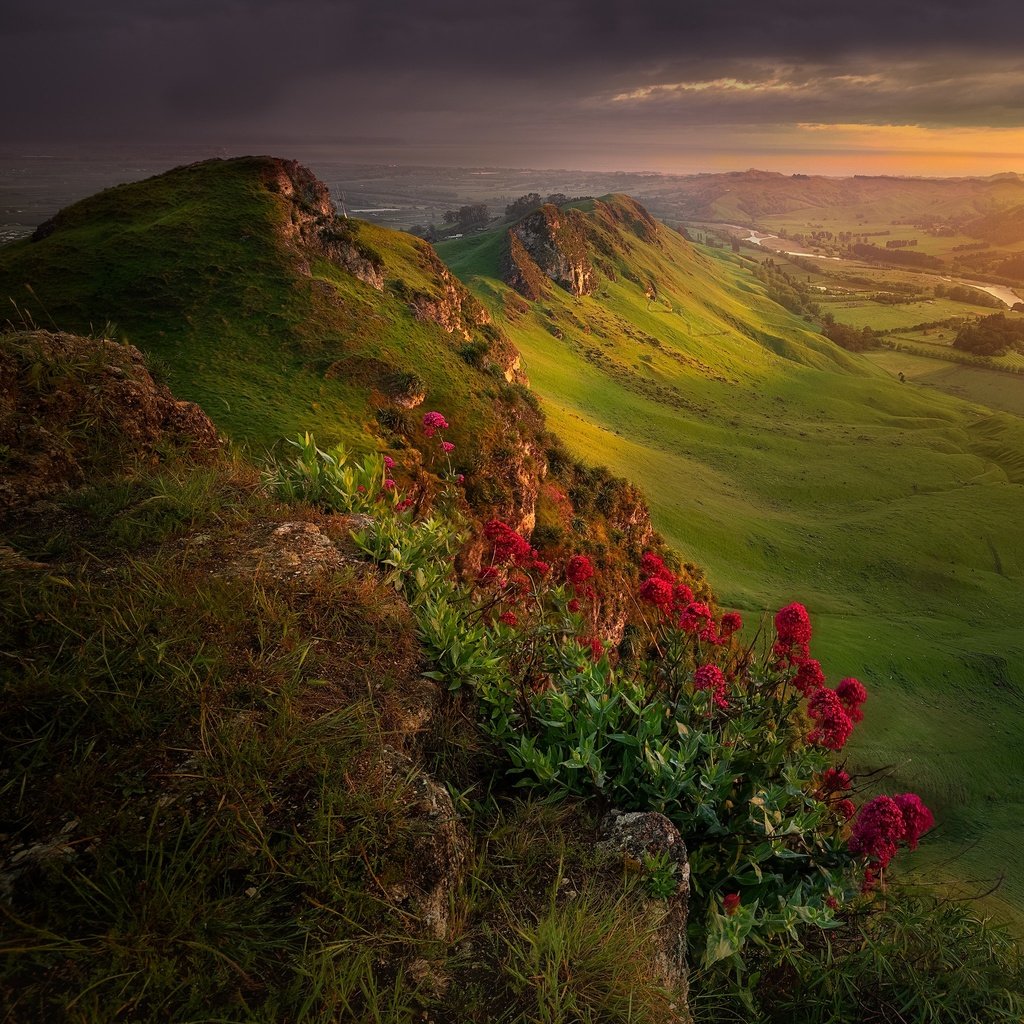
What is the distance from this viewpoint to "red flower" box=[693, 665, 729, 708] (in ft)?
16.6

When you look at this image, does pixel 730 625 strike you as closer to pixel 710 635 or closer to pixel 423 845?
pixel 710 635

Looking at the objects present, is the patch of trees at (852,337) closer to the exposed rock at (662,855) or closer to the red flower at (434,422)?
the red flower at (434,422)

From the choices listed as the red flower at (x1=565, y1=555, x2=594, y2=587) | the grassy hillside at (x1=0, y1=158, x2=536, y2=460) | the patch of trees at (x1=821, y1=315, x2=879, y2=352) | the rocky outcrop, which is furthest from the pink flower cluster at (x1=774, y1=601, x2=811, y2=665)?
the patch of trees at (x1=821, y1=315, x2=879, y2=352)

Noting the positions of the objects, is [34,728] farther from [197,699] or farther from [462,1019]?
[462,1019]

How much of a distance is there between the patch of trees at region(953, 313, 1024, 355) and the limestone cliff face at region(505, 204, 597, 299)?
386 feet

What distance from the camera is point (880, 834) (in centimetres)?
429

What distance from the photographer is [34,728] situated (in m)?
2.62

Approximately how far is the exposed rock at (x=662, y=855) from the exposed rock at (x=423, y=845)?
1.03 metres

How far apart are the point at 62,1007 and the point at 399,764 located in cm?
166

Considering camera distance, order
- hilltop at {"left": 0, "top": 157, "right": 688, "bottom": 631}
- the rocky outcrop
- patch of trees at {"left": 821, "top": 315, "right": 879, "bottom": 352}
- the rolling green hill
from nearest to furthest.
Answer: hilltop at {"left": 0, "top": 157, "right": 688, "bottom": 631}
the rolling green hill
the rocky outcrop
patch of trees at {"left": 821, "top": 315, "right": 879, "bottom": 352}

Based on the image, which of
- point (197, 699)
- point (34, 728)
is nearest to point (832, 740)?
point (197, 699)

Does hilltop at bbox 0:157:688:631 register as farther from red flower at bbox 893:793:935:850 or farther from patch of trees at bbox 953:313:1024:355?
patch of trees at bbox 953:313:1024:355

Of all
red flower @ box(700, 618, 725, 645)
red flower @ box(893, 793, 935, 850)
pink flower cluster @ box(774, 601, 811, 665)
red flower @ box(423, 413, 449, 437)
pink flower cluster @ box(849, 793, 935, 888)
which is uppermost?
red flower @ box(423, 413, 449, 437)

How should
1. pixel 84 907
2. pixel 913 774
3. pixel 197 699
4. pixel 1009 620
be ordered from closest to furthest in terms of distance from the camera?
pixel 84 907
pixel 197 699
pixel 913 774
pixel 1009 620
